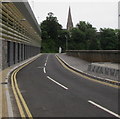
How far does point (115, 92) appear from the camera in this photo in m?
10.9

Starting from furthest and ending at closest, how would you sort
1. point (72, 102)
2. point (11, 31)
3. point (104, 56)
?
point (104, 56) → point (11, 31) → point (72, 102)

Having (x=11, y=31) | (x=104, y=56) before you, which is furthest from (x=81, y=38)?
(x=11, y=31)

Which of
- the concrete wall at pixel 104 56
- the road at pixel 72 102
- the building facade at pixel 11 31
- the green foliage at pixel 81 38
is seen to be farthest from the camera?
the green foliage at pixel 81 38

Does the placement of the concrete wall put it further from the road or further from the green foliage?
the green foliage

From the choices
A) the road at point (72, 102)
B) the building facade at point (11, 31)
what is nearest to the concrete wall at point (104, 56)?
the road at point (72, 102)

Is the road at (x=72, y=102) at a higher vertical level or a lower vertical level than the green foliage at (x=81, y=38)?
lower

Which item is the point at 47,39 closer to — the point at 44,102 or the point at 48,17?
the point at 48,17

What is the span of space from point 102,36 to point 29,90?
110 metres

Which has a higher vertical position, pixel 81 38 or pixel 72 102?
pixel 81 38

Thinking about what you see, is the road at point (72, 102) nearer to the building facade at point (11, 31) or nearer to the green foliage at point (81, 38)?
the building facade at point (11, 31)

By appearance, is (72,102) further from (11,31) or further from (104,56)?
(11,31)

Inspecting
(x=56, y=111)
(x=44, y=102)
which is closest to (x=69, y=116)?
(x=56, y=111)

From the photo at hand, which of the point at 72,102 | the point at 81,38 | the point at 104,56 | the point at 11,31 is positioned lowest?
the point at 72,102

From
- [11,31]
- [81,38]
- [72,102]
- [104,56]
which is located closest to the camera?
[72,102]
